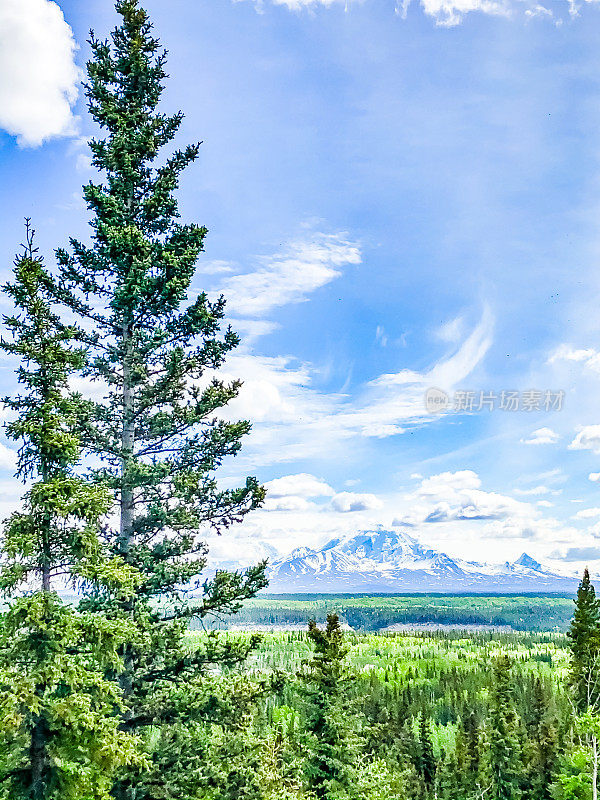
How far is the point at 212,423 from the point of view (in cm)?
1647

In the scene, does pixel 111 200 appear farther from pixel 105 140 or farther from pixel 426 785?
pixel 426 785

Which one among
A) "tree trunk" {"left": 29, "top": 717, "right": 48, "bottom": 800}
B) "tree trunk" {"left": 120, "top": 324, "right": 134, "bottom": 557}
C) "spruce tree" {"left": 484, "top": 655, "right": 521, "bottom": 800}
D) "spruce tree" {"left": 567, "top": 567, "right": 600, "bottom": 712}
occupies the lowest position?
"spruce tree" {"left": 484, "top": 655, "right": 521, "bottom": 800}

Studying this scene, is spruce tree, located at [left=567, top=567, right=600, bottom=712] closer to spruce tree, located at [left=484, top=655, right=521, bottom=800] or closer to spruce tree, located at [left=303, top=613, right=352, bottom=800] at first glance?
spruce tree, located at [left=484, top=655, right=521, bottom=800]

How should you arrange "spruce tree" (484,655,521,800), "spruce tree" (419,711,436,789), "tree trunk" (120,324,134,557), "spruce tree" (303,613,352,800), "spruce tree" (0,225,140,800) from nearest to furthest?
"spruce tree" (0,225,140,800), "tree trunk" (120,324,134,557), "spruce tree" (303,613,352,800), "spruce tree" (484,655,521,800), "spruce tree" (419,711,436,789)

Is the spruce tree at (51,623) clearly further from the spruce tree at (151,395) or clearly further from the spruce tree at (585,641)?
the spruce tree at (585,641)

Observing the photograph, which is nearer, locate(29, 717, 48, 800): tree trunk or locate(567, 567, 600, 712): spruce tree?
locate(29, 717, 48, 800): tree trunk

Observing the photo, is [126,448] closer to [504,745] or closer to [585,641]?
[585,641]

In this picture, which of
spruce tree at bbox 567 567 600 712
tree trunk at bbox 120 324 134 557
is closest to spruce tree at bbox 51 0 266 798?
tree trunk at bbox 120 324 134 557

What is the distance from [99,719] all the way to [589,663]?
1642 inches

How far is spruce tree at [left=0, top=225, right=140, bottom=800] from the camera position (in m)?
11.4

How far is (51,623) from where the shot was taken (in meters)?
11.5

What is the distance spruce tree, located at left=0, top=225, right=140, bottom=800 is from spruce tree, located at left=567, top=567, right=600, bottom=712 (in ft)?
133

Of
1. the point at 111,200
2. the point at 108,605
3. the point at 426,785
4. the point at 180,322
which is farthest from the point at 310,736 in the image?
the point at 426,785

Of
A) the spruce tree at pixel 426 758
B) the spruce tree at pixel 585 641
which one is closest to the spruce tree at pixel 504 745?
the spruce tree at pixel 585 641
